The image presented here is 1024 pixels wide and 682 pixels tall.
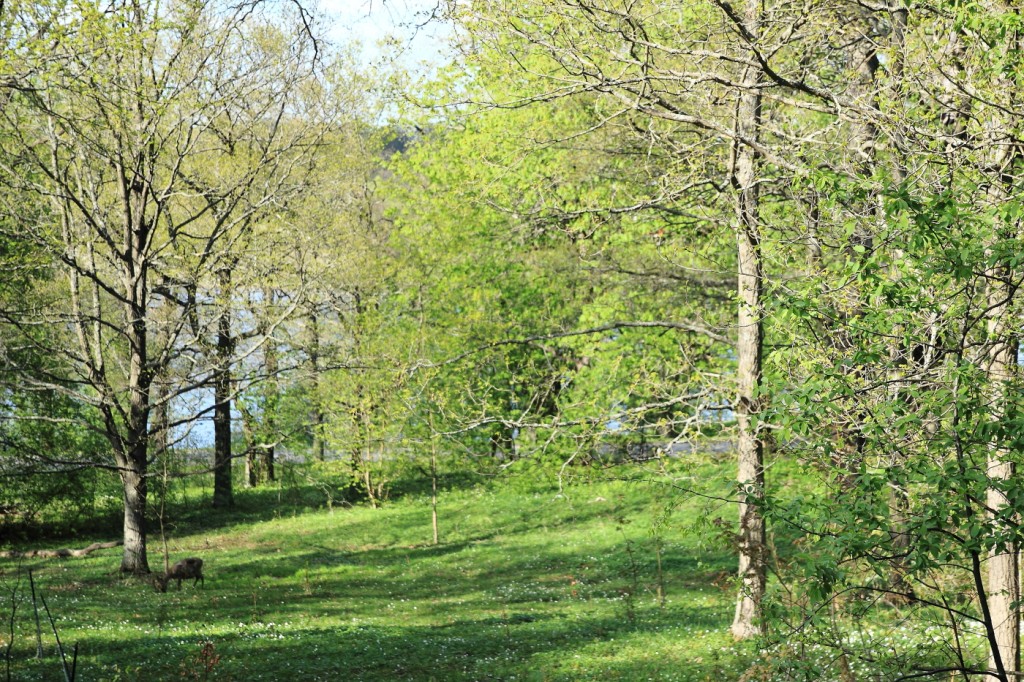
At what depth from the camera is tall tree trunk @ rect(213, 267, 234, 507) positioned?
1941 cm

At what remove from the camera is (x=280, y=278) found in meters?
23.4

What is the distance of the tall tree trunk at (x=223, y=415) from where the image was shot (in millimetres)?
19406

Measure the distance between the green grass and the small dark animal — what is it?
1.12 ft

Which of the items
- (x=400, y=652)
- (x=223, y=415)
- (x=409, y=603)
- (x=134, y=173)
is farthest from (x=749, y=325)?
(x=223, y=415)

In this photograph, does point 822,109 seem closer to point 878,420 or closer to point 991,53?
point 991,53

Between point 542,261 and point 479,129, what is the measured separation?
4.44 m

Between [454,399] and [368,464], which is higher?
[454,399]

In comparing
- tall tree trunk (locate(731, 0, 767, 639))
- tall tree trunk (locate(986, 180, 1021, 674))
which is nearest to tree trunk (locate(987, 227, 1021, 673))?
tall tree trunk (locate(986, 180, 1021, 674))

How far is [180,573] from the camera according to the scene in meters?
15.9

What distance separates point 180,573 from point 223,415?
34.6ft

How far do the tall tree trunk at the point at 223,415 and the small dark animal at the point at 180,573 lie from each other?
3.46m

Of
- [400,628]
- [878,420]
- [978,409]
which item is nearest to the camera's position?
[978,409]

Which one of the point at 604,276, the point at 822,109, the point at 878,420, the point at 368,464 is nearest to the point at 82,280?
the point at 368,464

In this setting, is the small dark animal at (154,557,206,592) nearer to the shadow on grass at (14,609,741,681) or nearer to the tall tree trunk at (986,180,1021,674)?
the shadow on grass at (14,609,741,681)
